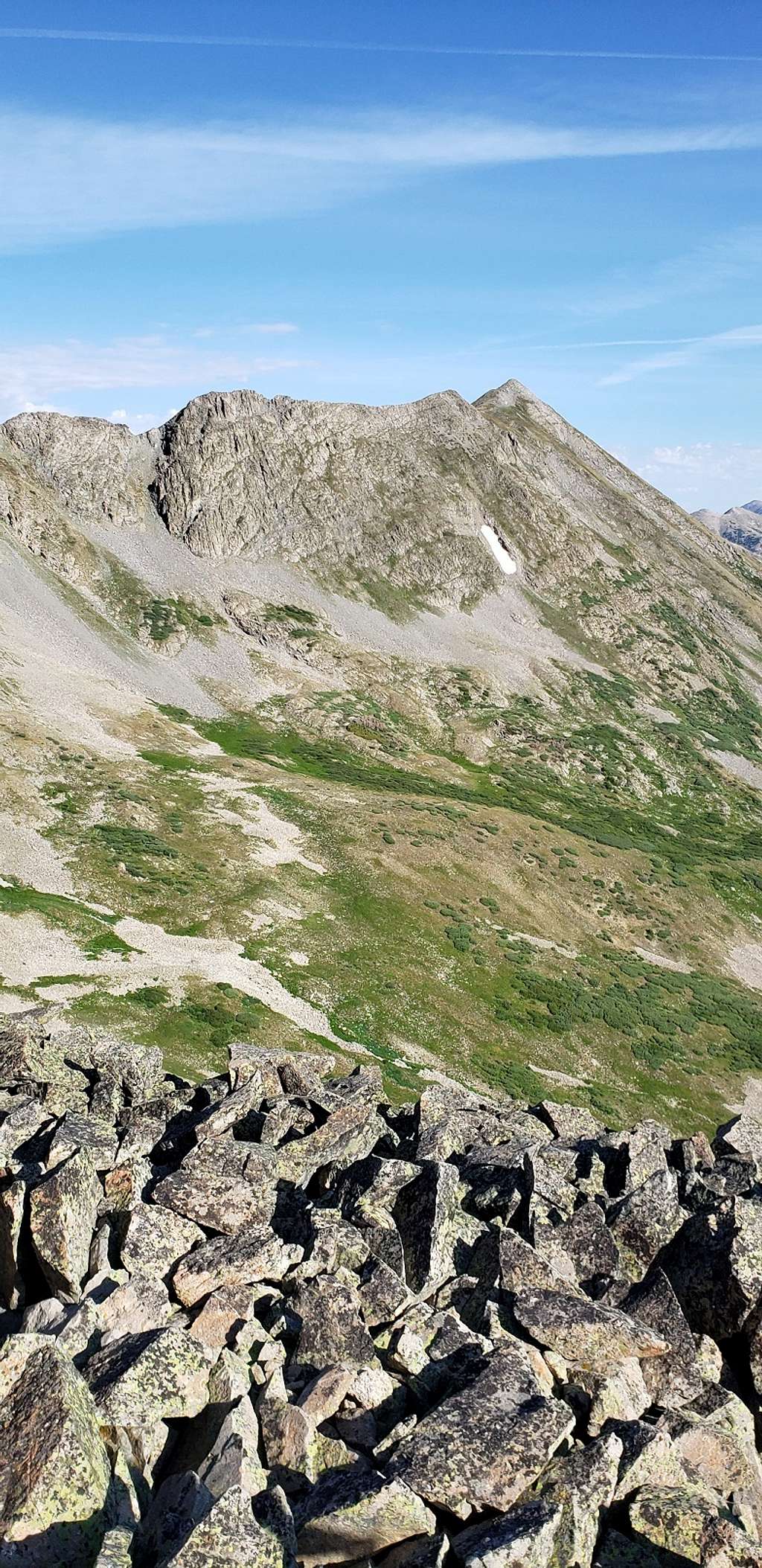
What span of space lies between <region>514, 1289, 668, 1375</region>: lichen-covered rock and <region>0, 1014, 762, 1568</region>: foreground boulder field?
0.04 m

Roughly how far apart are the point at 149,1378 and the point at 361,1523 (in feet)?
11.0

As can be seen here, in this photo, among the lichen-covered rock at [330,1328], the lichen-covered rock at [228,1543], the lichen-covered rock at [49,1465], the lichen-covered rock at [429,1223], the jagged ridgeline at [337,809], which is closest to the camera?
the lichen-covered rock at [228,1543]

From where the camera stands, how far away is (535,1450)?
34.8 feet

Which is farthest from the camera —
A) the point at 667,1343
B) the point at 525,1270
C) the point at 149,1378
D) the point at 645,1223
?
the point at 645,1223

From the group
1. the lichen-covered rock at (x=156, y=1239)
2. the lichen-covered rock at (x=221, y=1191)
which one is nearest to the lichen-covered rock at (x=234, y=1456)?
the lichen-covered rock at (x=156, y=1239)

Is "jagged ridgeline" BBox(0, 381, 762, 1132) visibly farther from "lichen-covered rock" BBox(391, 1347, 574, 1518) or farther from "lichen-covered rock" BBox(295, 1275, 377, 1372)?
"lichen-covered rock" BBox(391, 1347, 574, 1518)

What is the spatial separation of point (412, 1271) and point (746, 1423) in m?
5.14

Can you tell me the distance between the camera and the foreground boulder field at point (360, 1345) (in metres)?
9.66

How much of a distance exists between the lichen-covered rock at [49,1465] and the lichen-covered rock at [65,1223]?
315cm

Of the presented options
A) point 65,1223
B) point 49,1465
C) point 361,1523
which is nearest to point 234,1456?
point 361,1523

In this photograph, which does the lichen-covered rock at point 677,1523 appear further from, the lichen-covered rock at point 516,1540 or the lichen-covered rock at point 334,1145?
the lichen-covered rock at point 334,1145

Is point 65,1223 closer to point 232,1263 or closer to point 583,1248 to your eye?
point 232,1263

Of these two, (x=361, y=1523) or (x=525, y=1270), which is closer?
(x=361, y=1523)

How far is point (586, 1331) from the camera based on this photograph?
44.3 ft
